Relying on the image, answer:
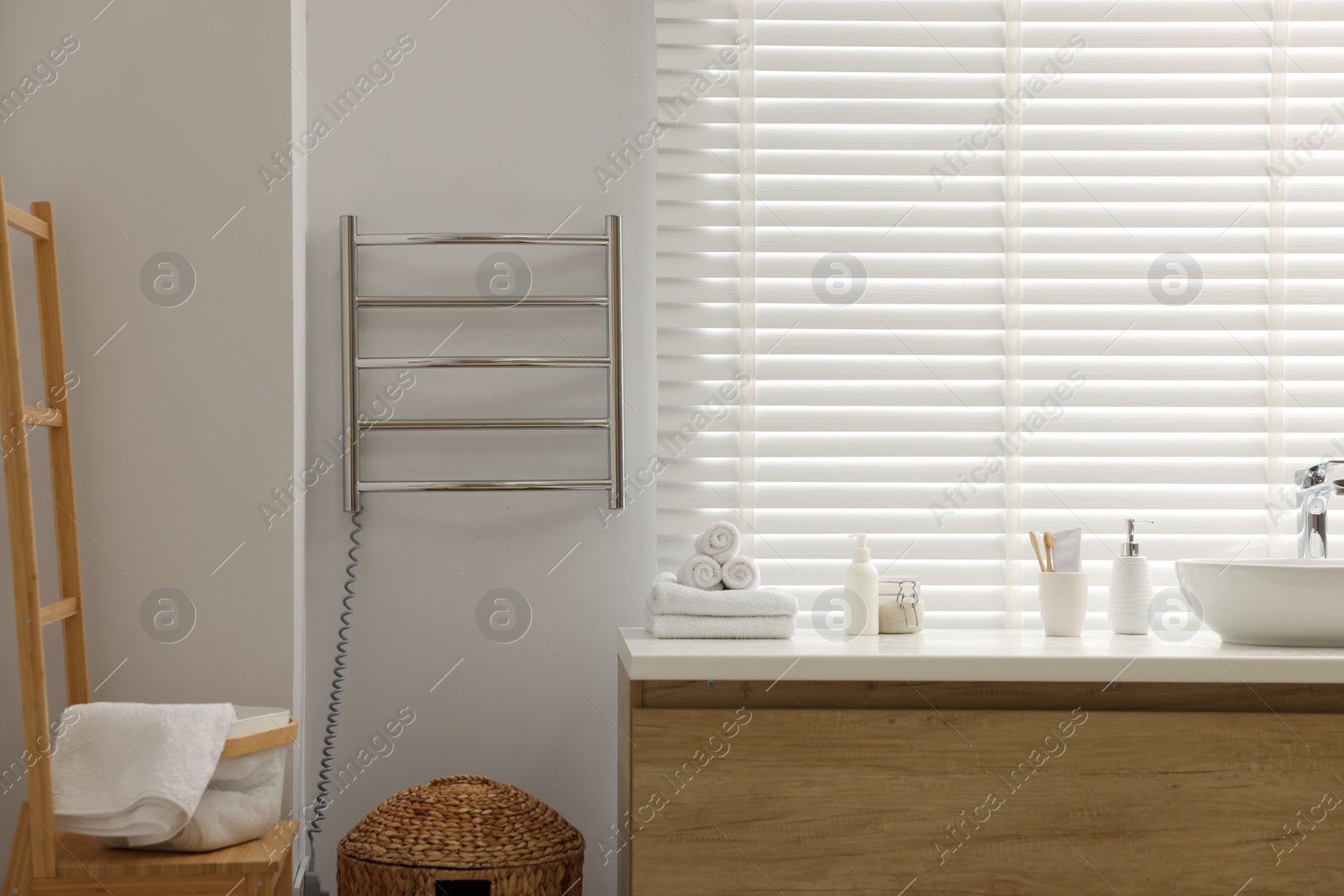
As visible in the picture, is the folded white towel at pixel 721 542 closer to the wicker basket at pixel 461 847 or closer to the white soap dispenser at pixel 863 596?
the white soap dispenser at pixel 863 596

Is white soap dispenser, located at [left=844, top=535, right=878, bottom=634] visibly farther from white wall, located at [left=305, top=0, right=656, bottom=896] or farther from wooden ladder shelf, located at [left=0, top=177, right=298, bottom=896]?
wooden ladder shelf, located at [left=0, top=177, right=298, bottom=896]

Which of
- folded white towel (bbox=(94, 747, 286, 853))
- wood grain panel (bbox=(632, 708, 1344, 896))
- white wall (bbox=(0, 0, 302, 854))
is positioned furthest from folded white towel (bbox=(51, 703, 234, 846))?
wood grain panel (bbox=(632, 708, 1344, 896))

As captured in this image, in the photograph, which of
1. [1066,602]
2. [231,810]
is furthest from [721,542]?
[231,810]

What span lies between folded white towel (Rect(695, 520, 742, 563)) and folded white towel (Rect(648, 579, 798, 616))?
95 mm

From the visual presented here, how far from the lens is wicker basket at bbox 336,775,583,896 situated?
1.46 metres

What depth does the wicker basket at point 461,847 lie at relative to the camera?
1465 mm

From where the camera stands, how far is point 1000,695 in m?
1.42

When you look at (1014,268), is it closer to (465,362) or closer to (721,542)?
(721,542)

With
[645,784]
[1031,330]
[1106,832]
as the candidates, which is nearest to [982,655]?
[1106,832]

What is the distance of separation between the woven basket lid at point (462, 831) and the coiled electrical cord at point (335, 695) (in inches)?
10.9

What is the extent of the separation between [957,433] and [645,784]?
914 mm

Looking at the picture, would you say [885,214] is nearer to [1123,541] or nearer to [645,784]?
[1123,541]

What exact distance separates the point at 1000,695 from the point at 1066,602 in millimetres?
349

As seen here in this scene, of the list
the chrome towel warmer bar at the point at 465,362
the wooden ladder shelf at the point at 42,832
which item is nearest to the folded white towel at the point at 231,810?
the wooden ladder shelf at the point at 42,832
